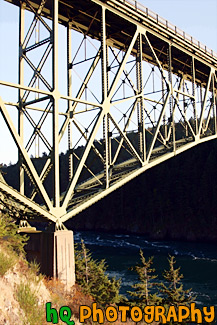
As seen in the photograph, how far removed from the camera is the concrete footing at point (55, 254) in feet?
43.3

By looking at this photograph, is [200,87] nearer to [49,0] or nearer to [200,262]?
[200,262]

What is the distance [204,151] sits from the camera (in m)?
68.6

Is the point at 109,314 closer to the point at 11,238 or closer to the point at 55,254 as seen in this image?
the point at 55,254

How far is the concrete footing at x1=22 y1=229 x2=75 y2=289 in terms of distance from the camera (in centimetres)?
1320

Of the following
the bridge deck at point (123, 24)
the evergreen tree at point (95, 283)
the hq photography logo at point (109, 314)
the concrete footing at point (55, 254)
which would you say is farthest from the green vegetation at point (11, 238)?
the bridge deck at point (123, 24)

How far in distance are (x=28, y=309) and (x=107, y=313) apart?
4252 mm

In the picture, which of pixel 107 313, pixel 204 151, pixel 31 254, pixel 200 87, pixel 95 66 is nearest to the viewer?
pixel 107 313

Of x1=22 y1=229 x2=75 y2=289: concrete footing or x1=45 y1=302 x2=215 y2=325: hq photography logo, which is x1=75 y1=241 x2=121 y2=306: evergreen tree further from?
x1=22 y1=229 x2=75 y2=289: concrete footing

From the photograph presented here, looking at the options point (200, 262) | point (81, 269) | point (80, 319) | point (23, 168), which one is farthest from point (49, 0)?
point (200, 262)

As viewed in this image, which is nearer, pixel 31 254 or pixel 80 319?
pixel 80 319

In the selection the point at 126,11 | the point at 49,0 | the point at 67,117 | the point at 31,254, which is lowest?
the point at 31,254

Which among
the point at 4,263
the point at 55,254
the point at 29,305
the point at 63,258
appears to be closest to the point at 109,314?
the point at 63,258

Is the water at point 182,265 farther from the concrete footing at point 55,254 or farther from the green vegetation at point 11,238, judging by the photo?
the green vegetation at point 11,238

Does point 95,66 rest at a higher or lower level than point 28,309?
higher
